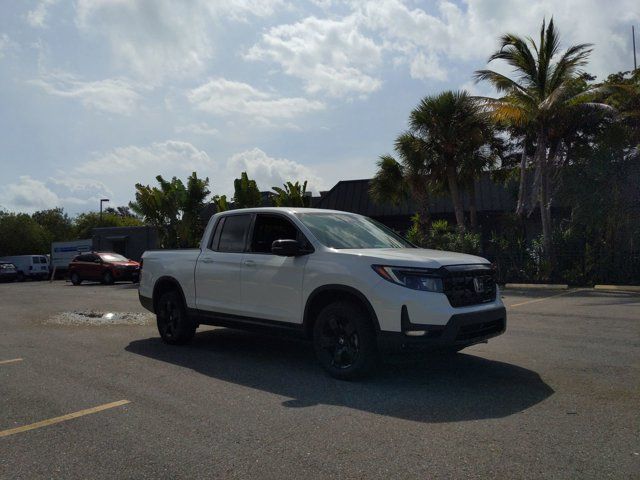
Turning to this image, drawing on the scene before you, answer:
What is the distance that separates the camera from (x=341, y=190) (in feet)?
106

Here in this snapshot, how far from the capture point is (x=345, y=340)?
5.88 metres

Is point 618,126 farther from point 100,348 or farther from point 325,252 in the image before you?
point 100,348

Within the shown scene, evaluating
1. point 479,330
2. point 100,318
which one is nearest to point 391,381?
point 479,330

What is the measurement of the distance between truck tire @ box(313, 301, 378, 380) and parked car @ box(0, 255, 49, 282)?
4048 cm

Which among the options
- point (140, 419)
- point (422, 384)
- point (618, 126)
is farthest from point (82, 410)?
point (618, 126)

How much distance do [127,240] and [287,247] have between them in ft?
125

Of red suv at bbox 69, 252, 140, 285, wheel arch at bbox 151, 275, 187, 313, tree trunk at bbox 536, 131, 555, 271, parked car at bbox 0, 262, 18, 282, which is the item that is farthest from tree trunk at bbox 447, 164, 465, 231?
parked car at bbox 0, 262, 18, 282

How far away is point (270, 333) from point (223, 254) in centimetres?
131

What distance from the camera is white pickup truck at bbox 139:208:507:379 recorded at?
545 centimetres

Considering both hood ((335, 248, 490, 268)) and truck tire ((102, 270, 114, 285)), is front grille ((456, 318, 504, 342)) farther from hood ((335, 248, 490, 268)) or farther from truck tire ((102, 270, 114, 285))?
truck tire ((102, 270, 114, 285))

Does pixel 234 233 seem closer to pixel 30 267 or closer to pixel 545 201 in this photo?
pixel 545 201

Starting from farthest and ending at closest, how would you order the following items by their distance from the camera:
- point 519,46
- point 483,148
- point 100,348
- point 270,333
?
point 483,148 < point 519,46 < point 100,348 < point 270,333

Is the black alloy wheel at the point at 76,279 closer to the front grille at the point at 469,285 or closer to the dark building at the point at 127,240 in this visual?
the dark building at the point at 127,240

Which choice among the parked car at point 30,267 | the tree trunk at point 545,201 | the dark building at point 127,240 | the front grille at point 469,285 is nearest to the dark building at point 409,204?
the tree trunk at point 545,201
